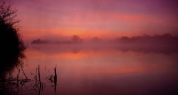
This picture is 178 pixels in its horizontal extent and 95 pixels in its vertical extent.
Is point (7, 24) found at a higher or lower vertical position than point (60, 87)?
higher

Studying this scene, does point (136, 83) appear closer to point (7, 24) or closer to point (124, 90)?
point (124, 90)

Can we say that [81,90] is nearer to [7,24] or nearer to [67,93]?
[67,93]

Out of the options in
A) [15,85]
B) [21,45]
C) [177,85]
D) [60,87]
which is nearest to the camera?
[15,85]

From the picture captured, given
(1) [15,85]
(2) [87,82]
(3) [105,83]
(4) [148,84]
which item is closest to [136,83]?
(4) [148,84]

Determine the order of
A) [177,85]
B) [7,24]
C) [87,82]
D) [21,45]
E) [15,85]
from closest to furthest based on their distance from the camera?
[15,85] < [177,85] < [87,82] < [7,24] < [21,45]

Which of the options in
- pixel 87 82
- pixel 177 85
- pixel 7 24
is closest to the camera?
pixel 177 85

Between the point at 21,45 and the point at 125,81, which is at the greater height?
the point at 21,45

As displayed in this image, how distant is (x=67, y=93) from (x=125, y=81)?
8.47 metres

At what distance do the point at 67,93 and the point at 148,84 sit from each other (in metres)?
9.24

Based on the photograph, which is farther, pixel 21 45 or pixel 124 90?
pixel 21 45

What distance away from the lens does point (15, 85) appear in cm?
1852

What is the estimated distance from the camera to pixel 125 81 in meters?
25.1

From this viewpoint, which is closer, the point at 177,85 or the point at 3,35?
the point at 177,85

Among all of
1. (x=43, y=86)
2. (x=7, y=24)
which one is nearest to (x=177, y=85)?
(x=43, y=86)
